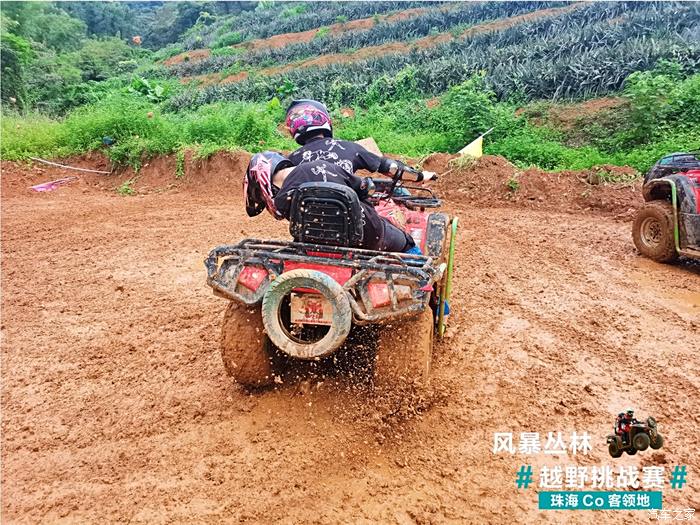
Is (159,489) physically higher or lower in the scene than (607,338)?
lower

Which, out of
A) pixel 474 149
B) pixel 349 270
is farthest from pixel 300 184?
pixel 474 149

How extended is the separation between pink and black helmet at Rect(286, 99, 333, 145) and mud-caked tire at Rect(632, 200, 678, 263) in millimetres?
4051

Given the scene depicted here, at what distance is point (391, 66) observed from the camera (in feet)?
65.7

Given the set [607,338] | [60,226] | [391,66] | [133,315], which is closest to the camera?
[607,338]

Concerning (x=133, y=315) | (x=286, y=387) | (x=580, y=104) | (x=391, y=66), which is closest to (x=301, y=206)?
(x=286, y=387)

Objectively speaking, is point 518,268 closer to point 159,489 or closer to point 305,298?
point 305,298

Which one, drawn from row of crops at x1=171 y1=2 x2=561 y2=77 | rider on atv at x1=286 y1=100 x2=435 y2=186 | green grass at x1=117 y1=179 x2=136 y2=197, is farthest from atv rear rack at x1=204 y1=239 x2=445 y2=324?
row of crops at x1=171 y1=2 x2=561 y2=77

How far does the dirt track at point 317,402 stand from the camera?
262 centimetres

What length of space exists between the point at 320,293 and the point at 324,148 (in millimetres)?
960

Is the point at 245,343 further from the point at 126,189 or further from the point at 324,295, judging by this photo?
the point at 126,189

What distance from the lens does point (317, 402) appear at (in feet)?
10.8

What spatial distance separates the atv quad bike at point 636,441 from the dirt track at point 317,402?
0.06m

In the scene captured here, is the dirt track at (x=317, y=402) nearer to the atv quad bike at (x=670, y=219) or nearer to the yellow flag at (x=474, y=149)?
the atv quad bike at (x=670, y=219)

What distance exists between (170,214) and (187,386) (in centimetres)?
541
